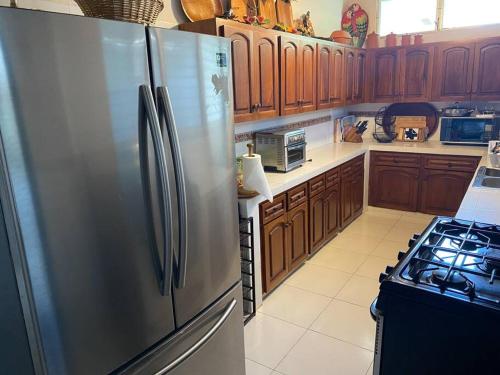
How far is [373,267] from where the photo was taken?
10.7ft

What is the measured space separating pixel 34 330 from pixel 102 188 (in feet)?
1.42

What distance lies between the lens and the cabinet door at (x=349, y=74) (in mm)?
4152

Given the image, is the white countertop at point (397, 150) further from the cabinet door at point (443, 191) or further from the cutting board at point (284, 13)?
the cutting board at point (284, 13)

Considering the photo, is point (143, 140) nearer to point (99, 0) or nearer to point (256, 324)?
point (99, 0)

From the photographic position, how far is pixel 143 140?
47.5 inches

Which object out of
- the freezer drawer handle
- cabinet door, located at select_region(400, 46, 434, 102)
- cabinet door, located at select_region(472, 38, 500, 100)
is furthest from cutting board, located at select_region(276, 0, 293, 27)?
the freezer drawer handle

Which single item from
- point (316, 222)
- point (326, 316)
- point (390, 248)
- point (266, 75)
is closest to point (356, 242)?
point (390, 248)

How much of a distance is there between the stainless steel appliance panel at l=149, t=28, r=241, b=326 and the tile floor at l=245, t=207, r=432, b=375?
80 centimetres

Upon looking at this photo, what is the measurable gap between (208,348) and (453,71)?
4.02 m

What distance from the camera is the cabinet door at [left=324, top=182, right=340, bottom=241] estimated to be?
358cm

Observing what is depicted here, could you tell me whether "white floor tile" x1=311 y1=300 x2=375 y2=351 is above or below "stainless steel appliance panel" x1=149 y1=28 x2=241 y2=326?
below

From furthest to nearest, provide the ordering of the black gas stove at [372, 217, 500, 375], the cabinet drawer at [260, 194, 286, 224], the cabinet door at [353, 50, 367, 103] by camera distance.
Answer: the cabinet door at [353, 50, 367, 103] < the cabinet drawer at [260, 194, 286, 224] < the black gas stove at [372, 217, 500, 375]

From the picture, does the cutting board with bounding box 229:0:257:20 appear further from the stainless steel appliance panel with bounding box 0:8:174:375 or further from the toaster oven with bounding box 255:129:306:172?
the stainless steel appliance panel with bounding box 0:8:174:375

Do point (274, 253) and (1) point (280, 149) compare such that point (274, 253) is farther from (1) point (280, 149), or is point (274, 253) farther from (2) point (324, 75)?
(2) point (324, 75)
